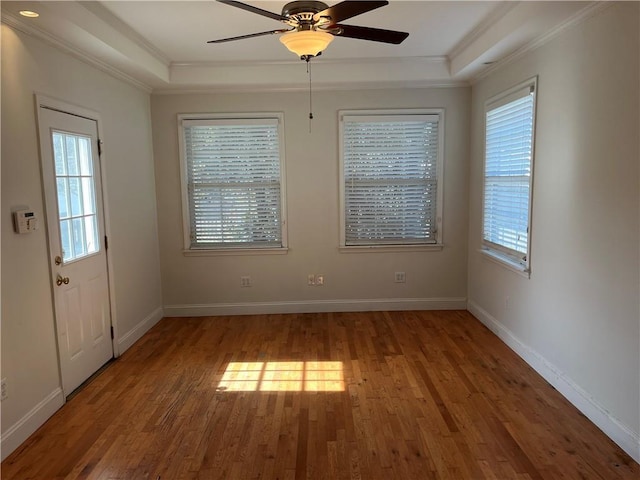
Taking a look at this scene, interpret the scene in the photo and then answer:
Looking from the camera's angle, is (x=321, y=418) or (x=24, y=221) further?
(x=321, y=418)

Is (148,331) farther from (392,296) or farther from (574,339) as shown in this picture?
(574,339)

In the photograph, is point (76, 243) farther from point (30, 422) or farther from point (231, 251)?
point (231, 251)

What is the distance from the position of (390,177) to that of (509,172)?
53.0 inches

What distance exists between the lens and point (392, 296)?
16.5 feet

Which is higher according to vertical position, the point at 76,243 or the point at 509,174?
the point at 509,174

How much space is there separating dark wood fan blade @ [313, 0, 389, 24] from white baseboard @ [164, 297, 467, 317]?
335 cm

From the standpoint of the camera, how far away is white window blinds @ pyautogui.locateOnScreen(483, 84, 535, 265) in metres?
3.50

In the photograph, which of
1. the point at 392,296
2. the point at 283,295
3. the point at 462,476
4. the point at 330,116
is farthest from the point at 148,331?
the point at 462,476

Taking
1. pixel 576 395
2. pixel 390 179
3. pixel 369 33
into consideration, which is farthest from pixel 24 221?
pixel 576 395

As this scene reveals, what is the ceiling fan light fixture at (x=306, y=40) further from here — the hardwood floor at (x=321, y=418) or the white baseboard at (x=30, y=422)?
the white baseboard at (x=30, y=422)

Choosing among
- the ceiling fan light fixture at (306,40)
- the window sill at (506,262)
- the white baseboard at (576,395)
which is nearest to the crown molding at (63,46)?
the ceiling fan light fixture at (306,40)

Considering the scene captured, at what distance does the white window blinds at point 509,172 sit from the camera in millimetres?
3502

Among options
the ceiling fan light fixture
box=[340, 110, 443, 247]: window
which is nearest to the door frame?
the ceiling fan light fixture

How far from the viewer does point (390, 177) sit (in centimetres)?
483
